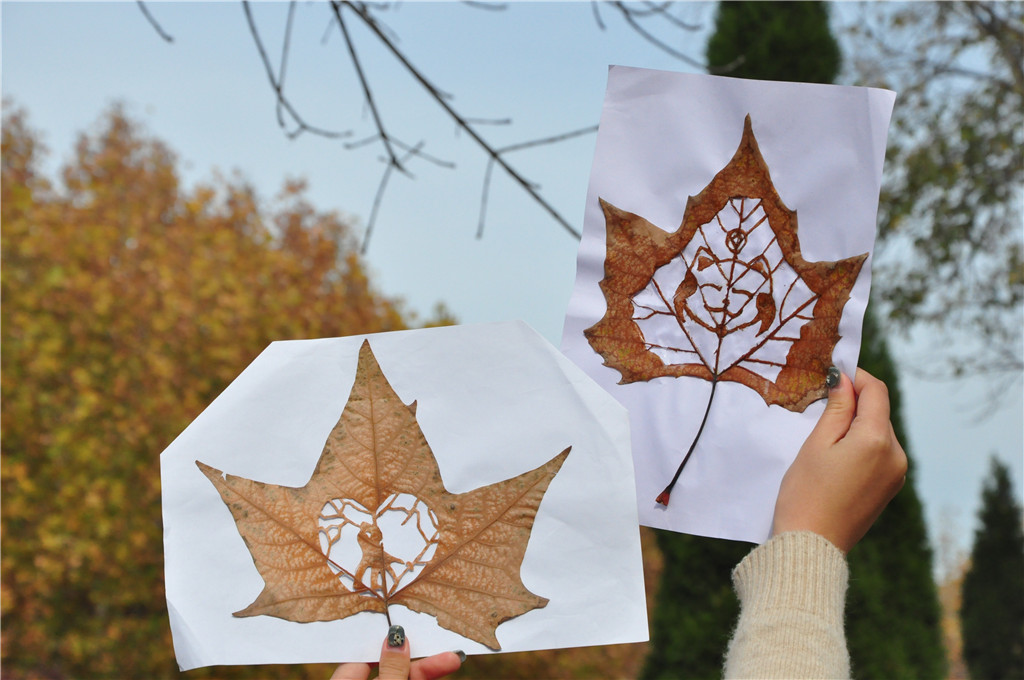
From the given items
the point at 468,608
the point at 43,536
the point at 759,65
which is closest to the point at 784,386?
the point at 468,608

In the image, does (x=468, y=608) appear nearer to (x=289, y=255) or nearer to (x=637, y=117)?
(x=637, y=117)

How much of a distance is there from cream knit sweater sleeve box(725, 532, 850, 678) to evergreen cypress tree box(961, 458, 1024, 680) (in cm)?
504

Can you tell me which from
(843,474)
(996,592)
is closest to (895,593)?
(996,592)

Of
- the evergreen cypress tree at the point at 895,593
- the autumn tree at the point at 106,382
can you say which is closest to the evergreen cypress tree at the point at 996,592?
the evergreen cypress tree at the point at 895,593

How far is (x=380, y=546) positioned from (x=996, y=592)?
5314 millimetres

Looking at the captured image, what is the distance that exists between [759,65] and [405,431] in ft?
9.42

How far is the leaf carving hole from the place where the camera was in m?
0.83

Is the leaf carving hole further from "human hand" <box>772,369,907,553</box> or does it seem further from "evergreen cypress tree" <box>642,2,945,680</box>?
"evergreen cypress tree" <box>642,2,945,680</box>

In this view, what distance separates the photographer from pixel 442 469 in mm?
848

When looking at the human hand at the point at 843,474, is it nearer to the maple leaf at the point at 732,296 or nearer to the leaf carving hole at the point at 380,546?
the maple leaf at the point at 732,296

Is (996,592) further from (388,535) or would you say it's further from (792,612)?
(388,535)

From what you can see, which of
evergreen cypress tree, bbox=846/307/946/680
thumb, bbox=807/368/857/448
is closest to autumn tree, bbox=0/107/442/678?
evergreen cypress tree, bbox=846/307/946/680

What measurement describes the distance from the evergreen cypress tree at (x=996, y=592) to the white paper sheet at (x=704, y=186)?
16.4ft

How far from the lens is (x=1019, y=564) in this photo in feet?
15.3
